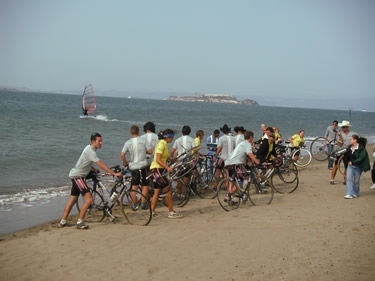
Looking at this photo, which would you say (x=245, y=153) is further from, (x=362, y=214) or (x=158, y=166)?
(x=362, y=214)

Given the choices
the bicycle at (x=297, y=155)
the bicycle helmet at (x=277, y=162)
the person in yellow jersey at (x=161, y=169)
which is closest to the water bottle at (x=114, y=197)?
the person in yellow jersey at (x=161, y=169)

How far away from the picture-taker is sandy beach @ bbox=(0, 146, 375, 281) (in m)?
5.35

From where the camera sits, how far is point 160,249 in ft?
20.7

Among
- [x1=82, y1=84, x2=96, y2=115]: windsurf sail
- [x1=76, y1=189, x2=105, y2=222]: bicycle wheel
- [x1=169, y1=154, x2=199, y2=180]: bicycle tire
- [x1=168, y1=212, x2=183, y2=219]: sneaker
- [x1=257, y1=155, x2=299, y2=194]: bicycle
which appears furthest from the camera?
[x1=82, y1=84, x2=96, y2=115]: windsurf sail

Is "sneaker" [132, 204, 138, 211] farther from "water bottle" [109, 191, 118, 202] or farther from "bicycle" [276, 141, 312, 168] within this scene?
"bicycle" [276, 141, 312, 168]

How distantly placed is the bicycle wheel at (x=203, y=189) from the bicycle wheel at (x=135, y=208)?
6.92 feet

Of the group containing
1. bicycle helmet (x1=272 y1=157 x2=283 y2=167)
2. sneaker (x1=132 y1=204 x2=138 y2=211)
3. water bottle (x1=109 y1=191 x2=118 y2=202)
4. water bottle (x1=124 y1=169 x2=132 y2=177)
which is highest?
bicycle helmet (x1=272 y1=157 x2=283 y2=167)

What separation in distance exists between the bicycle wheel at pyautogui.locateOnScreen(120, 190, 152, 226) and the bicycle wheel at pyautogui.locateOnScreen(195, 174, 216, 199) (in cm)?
211

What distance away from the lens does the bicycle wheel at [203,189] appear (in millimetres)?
10375

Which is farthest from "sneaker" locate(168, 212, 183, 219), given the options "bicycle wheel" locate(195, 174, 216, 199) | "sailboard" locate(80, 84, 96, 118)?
"sailboard" locate(80, 84, 96, 118)

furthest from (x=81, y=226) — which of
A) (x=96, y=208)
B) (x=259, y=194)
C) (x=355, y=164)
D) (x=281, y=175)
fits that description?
(x=355, y=164)

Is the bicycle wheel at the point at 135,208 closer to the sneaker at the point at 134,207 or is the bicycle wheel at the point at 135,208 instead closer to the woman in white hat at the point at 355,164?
the sneaker at the point at 134,207

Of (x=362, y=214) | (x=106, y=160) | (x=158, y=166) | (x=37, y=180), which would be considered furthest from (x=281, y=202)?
(x=106, y=160)

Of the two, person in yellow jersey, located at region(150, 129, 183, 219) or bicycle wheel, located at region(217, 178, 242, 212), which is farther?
bicycle wheel, located at region(217, 178, 242, 212)
